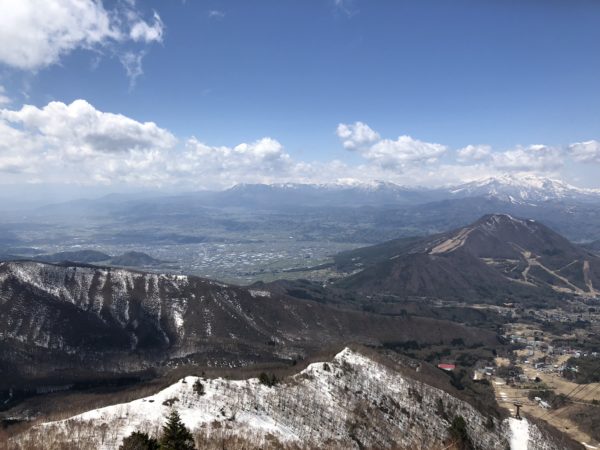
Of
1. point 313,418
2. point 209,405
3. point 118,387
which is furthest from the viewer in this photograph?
point 118,387

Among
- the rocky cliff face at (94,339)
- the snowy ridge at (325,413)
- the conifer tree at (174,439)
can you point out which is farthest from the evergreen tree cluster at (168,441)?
the rocky cliff face at (94,339)

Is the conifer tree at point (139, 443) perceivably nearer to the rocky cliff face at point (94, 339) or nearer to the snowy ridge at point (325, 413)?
the snowy ridge at point (325, 413)

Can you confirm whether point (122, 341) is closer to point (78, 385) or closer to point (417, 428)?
point (78, 385)

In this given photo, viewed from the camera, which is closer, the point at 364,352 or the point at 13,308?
the point at 364,352

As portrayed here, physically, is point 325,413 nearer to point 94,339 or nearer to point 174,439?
point 174,439

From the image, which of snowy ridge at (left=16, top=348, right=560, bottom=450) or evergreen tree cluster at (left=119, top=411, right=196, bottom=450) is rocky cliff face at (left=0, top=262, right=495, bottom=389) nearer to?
snowy ridge at (left=16, top=348, right=560, bottom=450)

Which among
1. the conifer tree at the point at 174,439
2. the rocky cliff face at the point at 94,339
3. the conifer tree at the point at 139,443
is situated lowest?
the rocky cliff face at the point at 94,339

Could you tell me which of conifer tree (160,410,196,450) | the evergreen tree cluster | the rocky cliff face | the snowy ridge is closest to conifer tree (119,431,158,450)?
the evergreen tree cluster

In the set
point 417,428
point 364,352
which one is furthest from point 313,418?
point 364,352

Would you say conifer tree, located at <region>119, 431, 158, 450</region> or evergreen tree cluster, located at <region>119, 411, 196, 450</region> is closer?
evergreen tree cluster, located at <region>119, 411, 196, 450</region>
